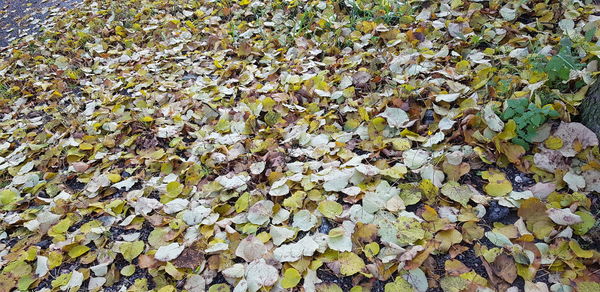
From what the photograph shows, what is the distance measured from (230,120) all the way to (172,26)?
1992 mm

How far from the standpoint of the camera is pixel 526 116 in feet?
5.22

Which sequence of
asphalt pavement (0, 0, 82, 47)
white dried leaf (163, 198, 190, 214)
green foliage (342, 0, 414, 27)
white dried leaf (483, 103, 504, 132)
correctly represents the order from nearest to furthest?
white dried leaf (483, 103, 504, 132), white dried leaf (163, 198, 190, 214), green foliage (342, 0, 414, 27), asphalt pavement (0, 0, 82, 47)

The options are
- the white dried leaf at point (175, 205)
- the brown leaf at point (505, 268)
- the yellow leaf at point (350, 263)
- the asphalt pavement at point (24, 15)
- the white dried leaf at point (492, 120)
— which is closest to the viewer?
the brown leaf at point (505, 268)

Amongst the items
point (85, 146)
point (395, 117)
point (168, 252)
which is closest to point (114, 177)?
point (85, 146)

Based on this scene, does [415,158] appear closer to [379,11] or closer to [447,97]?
[447,97]

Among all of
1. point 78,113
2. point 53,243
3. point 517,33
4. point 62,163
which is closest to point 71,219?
point 53,243

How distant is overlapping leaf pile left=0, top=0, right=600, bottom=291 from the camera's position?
4.56 feet

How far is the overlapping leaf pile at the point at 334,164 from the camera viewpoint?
1390mm

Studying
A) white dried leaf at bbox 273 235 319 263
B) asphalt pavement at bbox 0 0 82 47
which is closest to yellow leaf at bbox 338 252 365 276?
white dried leaf at bbox 273 235 319 263

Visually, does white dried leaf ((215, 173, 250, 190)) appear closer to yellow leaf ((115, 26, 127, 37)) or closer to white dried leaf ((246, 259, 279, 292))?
white dried leaf ((246, 259, 279, 292))

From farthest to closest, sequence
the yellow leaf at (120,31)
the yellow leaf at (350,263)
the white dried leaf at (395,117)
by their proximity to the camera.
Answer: the yellow leaf at (120,31) → the white dried leaf at (395,117) → the yellow leaf at (350,263)

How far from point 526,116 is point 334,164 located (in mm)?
870

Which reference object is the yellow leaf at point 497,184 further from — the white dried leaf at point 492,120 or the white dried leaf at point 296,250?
the white dried leaf at point 296,250

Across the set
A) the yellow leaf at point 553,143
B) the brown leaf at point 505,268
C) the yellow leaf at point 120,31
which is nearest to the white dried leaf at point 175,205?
the brown leaf at point 505,268
